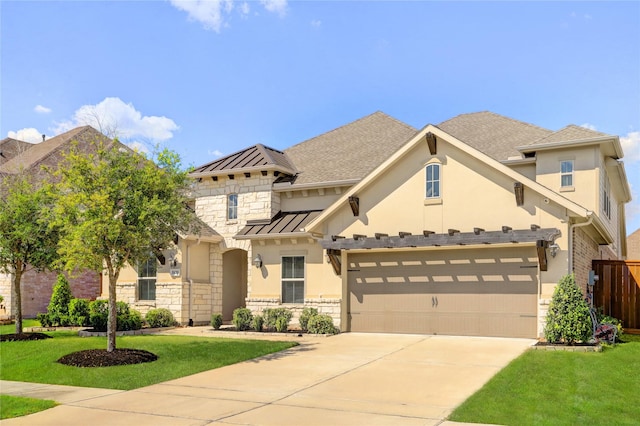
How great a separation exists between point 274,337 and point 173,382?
23.0 feet

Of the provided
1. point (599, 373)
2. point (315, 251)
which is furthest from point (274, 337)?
point (599, 373)

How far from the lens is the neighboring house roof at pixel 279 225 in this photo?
21125 mm

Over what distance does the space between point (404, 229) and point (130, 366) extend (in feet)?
30.3

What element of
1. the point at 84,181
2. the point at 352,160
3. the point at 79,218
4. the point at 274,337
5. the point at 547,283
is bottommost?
the point at 274,337

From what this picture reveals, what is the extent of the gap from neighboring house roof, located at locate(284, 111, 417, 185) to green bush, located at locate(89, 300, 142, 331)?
25.0 feet

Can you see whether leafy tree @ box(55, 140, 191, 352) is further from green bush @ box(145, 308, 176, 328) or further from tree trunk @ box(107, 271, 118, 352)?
green bush @ box(145, 308, 176, 328)

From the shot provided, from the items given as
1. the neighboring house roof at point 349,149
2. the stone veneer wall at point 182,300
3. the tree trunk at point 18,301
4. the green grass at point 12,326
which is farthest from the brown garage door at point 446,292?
the green grass at point 12,326

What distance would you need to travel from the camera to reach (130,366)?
13.6m

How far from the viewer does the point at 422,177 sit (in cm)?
1862

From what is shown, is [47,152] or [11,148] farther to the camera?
[11,148]

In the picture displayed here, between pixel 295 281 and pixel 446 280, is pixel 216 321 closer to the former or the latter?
pixel 295 281

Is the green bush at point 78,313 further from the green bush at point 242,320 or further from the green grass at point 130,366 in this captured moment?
the green bush at point 242,320

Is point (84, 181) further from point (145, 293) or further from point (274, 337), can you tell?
Result: point (145, 293)

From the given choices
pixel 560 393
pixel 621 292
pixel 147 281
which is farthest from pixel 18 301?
pixel 621 292
